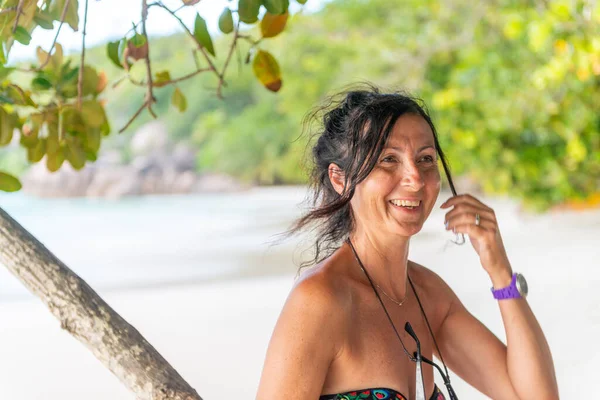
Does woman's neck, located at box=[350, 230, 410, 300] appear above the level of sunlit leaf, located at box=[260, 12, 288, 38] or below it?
below

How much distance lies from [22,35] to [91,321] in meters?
0.58

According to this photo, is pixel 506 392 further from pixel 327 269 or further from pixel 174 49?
pixel 174 49

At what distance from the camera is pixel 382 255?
1.46 m

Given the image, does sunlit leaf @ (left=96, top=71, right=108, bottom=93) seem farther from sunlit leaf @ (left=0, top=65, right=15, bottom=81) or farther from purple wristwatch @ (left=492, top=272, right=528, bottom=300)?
purple wristwatch @ (left=492, top=272, right=528, bottom=300)

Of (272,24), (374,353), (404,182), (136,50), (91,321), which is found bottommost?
(91,321)

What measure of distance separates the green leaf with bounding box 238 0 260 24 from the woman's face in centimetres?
31

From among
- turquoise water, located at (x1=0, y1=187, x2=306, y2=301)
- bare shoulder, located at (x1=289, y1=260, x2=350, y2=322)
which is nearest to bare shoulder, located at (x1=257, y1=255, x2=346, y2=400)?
bare shoulder, located at (x1=289, y1=260, x2=350, y2=322)

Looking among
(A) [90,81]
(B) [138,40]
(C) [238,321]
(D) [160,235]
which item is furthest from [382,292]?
(D) [160,235]

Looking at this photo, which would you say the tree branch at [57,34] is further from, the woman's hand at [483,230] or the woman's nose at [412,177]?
the woman's hand at [483,230]

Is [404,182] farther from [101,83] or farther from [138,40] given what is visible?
[101,83]

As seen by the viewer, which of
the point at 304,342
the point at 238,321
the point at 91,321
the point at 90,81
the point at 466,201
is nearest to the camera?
the point at 91,321

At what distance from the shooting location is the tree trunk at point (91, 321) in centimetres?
108

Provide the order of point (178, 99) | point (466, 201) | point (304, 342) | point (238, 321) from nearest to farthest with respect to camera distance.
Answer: point (304, 342)
point (466, 201)
point (178, 99)
point (238, 321)

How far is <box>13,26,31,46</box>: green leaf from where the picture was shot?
1.38 m
